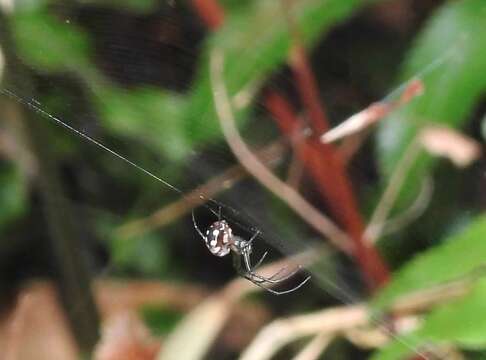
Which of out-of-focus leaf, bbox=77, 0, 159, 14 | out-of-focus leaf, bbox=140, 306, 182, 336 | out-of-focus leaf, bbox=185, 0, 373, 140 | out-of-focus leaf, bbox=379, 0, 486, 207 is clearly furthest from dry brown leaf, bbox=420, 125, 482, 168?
out-of-focus leaf, bbox=140, 306, 182, 336

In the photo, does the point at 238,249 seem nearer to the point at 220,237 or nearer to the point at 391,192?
the point at 220,237

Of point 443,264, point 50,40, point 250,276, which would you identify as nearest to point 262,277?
point 250,276

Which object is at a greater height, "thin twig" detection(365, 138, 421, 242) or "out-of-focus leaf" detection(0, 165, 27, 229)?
"out-of-focus leaf" detection(0, 165, 27, 229)

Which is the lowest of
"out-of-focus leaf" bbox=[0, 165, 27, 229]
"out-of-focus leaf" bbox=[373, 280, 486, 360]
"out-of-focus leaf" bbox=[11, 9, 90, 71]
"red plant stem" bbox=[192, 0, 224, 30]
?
"out-of-focus leaf" bbox=[373, 280, 486, 360]

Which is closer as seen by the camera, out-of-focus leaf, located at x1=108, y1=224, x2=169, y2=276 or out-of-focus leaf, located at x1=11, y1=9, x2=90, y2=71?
out-of-focus leaf, located at x1=11, y1=9, x2=90, y2=71

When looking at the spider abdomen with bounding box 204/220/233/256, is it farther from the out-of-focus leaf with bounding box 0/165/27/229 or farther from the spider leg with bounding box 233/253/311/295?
the out-of-focus leaf with bounding box 0/165/27/229

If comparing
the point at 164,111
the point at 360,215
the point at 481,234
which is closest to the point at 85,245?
the point at 164,111

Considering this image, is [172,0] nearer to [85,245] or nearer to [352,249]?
[352,249]
